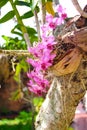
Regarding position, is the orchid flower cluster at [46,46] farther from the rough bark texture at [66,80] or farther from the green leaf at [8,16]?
the green leaf at [8,16]

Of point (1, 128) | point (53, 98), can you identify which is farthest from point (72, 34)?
point (1, 128)

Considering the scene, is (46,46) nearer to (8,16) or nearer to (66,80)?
(66,80)

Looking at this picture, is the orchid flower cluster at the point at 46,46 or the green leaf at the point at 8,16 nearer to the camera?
the orchid flower cluster at the point at 46,46

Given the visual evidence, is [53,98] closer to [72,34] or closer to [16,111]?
[72,34]

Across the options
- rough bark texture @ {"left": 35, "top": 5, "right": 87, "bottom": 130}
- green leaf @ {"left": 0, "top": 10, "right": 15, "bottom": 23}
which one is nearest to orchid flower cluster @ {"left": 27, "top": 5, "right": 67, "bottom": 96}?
rough bark texture @ {"left": 35, "top": 5, "right": 87, "bottom": 130}

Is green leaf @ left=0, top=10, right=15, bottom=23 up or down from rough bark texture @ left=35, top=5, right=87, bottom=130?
up

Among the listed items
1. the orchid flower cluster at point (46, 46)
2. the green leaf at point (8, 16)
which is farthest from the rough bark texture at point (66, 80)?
the green leaf at point (8, 16)

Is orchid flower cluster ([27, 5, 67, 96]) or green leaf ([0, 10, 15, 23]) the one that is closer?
orchid flower cluster ([27, 5, 67, 96])

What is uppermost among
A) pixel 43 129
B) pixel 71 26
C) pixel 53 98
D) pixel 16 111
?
pixel 71 26

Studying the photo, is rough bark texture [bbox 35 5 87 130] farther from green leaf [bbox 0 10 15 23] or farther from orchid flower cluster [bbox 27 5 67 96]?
green leaf [bbox 0 10 15 23]
